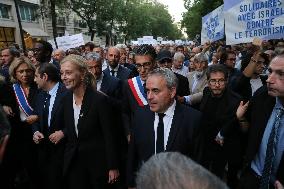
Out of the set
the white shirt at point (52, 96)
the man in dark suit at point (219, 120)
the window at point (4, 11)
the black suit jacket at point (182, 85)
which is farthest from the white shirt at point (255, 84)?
the window at point (4, 11)

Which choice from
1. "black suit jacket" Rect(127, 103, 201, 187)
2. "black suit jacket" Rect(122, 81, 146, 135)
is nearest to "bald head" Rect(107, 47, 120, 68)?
"black suit jacket" Rect(122, 81, 146, 135)

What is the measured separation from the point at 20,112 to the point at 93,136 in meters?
1.51

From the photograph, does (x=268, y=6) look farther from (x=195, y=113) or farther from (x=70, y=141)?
(x=70, y=141)

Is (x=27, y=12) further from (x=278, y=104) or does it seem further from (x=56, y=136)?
(x=278, y=104)

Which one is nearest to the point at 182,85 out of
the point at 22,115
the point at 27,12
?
the point at 22,115

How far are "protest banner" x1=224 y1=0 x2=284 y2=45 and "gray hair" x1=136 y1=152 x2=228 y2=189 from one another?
4.49m

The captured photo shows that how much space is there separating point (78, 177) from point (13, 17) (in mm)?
34737

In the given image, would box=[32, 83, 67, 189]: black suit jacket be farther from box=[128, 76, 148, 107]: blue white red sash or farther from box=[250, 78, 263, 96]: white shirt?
box=[250, 78, 263, 96]: white shirt

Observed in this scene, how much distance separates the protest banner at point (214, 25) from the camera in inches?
343

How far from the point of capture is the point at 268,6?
5168mm

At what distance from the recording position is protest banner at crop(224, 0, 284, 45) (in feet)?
16.8

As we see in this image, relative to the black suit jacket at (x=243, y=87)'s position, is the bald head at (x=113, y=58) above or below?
above

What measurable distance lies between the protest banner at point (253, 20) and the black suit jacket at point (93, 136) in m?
2.73

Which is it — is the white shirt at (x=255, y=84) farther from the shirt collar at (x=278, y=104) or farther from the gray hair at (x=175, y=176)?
the gray hair at (x=175, y=176)
